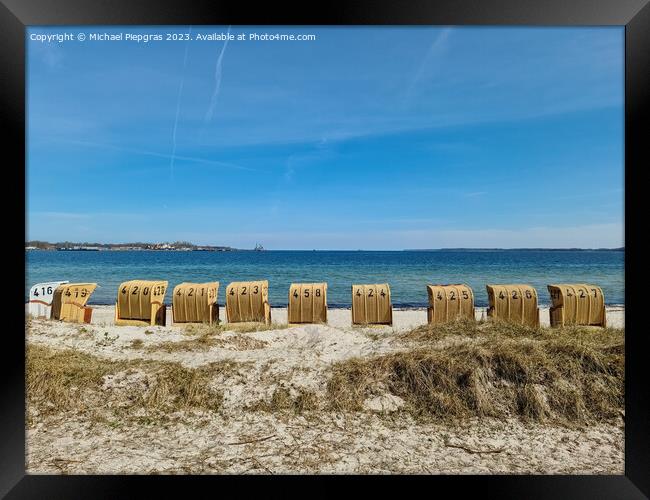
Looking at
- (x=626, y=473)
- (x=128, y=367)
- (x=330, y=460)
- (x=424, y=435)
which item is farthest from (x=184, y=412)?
(x=626, y=473)

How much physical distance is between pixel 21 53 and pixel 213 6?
141 cm

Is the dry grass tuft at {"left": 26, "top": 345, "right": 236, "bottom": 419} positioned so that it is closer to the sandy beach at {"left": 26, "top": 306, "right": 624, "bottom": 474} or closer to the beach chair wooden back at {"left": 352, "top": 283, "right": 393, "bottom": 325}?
Answer: the sandy beach at {"left": 26, "top": 306, "right": 624, "bottom": 474}

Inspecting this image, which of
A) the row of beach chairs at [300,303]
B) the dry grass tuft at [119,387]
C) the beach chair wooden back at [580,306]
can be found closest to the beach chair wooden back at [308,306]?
the row of beach chairs at [300,303]

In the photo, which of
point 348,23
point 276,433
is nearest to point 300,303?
point 276,433

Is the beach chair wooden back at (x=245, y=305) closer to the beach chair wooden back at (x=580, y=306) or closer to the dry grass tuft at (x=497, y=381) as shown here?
the dry grass tuft at (x=497, y=381)

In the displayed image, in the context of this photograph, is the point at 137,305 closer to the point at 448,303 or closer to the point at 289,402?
the point at 289,402

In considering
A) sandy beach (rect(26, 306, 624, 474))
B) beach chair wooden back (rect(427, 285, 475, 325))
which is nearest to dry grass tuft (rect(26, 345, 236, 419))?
sandy beach (rect(26, 306, 624, 474))

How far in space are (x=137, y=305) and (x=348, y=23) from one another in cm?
873

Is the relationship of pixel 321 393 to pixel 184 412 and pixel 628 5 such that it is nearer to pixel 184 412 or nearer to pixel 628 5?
pixel 184 412

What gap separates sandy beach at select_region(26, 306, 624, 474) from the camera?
306 cm

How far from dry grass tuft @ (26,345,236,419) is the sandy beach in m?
0.02

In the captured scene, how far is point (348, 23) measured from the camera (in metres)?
2.45

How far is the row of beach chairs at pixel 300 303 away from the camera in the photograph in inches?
325

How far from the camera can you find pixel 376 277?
40.3 meters
